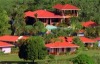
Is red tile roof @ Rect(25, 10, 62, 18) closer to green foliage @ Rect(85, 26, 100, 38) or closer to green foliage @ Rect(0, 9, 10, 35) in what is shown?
green foliage @ Rect(0, 9, 10, 35)

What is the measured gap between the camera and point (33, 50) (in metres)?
38.0

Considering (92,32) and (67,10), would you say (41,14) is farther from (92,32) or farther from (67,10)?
(92,32)

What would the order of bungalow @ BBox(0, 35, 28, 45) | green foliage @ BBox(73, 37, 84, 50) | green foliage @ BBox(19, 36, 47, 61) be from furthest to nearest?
bungalow @ BBox(0, 35, 28, 45) → green foliage @ BBox(73, 37, 84, 50) → green foliage @ BBox(19, 36, 47, 61)

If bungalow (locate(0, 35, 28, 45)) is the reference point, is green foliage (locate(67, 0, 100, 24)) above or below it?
below

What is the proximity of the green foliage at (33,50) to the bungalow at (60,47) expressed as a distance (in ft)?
15.0

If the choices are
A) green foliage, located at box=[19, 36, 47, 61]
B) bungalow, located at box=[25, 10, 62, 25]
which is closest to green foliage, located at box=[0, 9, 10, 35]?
bungalow, located at box=[25, 10, 62, 25]

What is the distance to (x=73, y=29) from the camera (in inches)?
1944

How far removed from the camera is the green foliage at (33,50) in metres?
37.9

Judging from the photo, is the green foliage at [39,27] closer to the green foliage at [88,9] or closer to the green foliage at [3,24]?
the green foliage at [3,24]

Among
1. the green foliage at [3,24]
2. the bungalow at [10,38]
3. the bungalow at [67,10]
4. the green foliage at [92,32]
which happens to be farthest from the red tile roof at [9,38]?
the bungalow at [67,10]

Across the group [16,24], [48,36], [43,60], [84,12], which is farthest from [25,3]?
[43,60]

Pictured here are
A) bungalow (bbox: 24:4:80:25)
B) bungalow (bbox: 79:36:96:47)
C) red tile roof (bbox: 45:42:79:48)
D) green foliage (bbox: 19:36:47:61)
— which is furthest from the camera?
bungalow (bbox: 24:4:80:25)

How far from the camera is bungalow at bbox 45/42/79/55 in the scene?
142 ft

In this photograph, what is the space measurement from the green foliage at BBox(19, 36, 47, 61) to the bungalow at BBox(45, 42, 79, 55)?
4583mm
